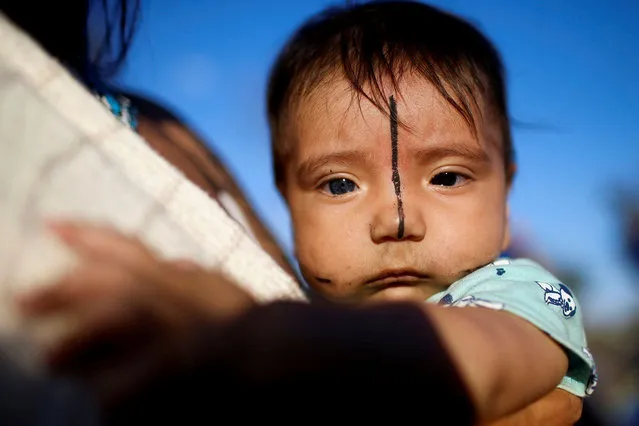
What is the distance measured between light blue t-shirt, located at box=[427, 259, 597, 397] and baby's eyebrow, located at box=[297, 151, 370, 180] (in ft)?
1.18

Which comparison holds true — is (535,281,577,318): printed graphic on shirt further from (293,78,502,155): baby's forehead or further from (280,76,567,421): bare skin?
(293,78,502,155): baby's forehead

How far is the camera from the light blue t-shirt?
958 mm

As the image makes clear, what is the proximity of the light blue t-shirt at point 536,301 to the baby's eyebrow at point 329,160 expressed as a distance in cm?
36

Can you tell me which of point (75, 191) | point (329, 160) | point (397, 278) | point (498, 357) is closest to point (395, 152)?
point (329, 160)

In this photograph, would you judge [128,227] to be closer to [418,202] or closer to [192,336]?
[192,336]

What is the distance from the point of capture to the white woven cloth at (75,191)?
0.54 m

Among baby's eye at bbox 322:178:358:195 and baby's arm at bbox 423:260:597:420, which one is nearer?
baby's arm at bbox 423:260:597:420

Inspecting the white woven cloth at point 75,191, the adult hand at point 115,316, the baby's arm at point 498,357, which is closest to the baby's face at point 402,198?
the baby's arm at point 498,357

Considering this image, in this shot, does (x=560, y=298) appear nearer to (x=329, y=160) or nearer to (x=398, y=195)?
(x=398, y=195)

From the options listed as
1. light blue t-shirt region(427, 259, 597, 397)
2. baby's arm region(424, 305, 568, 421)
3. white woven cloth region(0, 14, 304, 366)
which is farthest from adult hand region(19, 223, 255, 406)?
light blue t-shirt region(427, 259, 597, 397)

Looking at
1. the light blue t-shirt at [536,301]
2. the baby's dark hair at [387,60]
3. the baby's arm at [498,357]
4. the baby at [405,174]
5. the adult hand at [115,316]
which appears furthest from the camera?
the baby's dark hair at [387,60]

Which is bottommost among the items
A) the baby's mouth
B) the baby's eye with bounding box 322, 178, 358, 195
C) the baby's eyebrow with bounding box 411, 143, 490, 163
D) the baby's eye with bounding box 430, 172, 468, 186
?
the baby's mouth

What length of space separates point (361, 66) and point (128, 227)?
90 cm

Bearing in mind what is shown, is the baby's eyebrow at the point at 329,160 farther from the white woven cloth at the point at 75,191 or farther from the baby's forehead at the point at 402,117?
the white woven cloth at the point at 75,191
